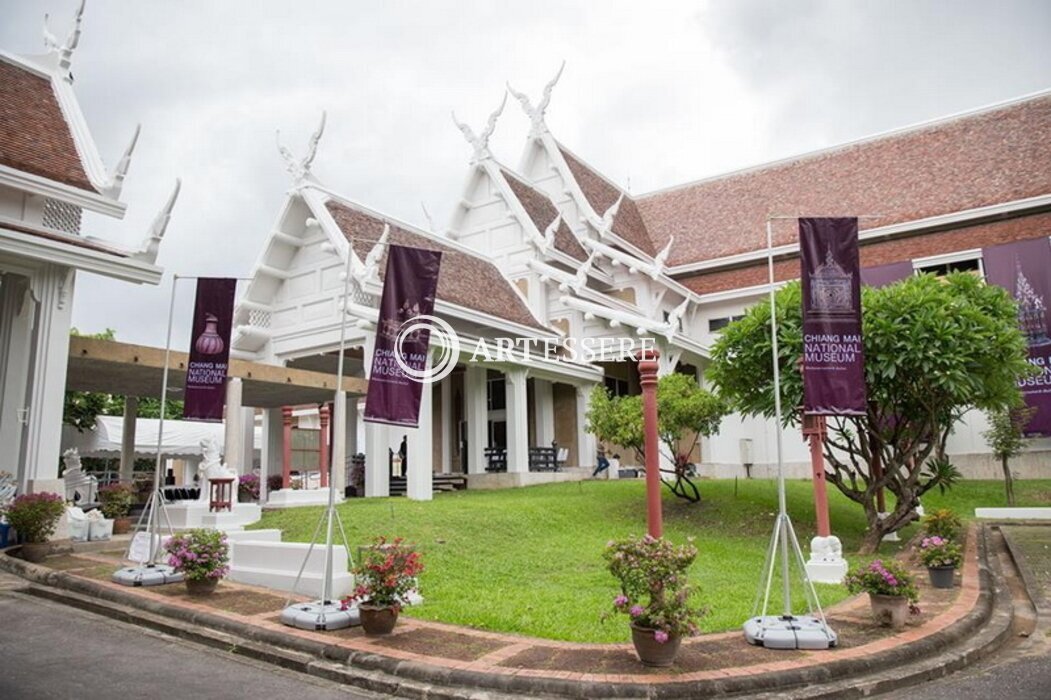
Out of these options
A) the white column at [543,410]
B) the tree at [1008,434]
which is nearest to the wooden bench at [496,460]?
the white column at [543,410]

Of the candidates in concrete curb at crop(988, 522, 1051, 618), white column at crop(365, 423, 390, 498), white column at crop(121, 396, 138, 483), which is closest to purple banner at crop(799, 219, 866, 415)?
concrete curb at crop(988, 522, 1051, 618)

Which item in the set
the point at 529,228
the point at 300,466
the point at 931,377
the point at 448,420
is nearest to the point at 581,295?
the point at 529,228

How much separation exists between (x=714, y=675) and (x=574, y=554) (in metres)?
5.62

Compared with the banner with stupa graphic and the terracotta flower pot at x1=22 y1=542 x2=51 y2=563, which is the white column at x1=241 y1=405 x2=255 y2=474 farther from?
the banner with stupa graphic

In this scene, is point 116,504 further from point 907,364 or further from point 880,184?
point 880,184

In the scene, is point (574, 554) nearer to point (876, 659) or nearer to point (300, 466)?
point (876, 659)

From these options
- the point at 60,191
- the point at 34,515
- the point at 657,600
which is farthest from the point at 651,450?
the point at 60,191

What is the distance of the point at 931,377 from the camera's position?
449 inches

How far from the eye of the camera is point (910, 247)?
2239 centimetres

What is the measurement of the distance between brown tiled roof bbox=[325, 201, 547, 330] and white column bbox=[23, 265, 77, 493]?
19.6 ft

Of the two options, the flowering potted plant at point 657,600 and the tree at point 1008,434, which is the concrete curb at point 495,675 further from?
the tree at point 1008,434

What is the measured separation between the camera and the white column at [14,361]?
38.3 feet

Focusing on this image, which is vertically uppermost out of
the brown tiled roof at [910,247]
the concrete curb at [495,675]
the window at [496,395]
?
the brown tiled roof at [910,247]

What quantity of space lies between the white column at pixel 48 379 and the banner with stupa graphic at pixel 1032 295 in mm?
20025
